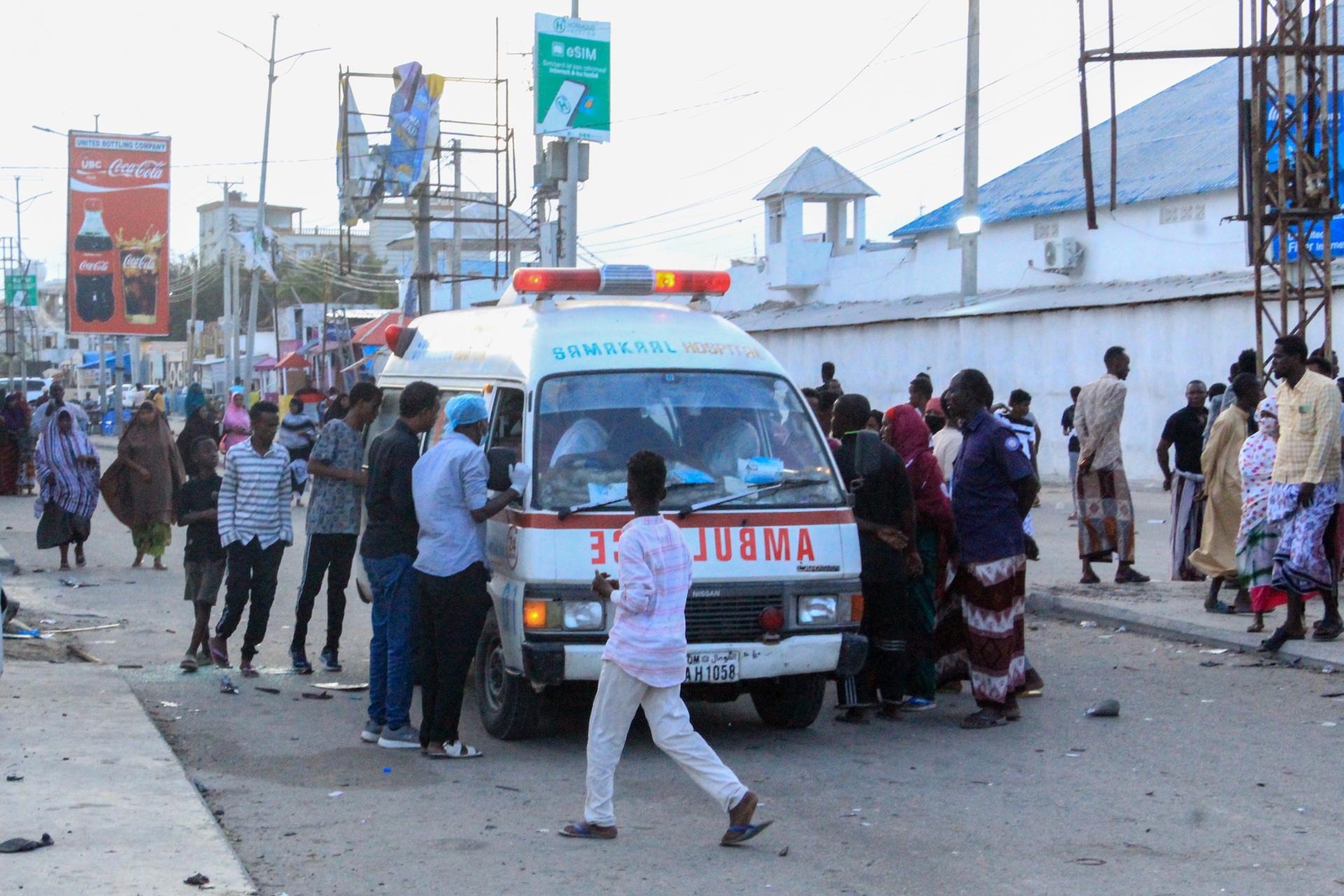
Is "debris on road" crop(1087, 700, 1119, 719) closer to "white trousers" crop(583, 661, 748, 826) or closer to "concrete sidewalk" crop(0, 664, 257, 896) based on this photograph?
"white trousers" crop(583, 661, 748, 826)

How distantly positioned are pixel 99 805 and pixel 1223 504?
8253 mm

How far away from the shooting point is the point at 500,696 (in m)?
7.72

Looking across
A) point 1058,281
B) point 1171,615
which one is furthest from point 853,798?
point 1058,281

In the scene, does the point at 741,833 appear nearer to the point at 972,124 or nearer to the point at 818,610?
the point at 818,610

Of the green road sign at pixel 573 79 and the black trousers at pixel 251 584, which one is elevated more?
the green road sign at pixel 573 79

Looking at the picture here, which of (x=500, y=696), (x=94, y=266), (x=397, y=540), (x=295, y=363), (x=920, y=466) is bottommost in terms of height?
(x=500, y=696)

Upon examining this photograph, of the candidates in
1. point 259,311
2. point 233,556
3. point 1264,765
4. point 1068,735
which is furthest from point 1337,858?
point 259,311

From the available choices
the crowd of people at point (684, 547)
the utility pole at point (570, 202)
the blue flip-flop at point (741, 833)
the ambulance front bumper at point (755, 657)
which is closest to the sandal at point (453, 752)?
the crowd of people at point (684, 547)

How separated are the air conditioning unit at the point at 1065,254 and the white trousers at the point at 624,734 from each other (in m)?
29.6

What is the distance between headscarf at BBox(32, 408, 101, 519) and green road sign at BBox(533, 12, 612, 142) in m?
10.5

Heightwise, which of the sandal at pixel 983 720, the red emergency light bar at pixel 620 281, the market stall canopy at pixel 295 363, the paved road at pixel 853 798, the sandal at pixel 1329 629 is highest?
the market stall canopy at pixel 295 363

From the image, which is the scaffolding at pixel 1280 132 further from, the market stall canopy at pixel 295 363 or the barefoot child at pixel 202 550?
the market stall canopy at pixel 295 363

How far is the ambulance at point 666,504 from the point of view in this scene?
7090mm

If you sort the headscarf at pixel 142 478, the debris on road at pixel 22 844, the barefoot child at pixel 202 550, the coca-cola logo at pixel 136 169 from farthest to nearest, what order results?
the coca-cola logo at pixel 136 169 < the headscarf at pixel 142 478 < the barefoot child at pixel 202 550 < the debris on road at pixel 22 844
